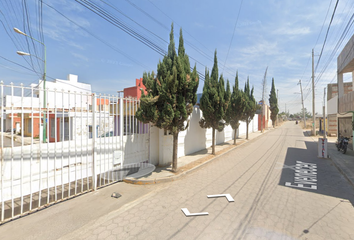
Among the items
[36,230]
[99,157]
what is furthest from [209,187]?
[36,230]

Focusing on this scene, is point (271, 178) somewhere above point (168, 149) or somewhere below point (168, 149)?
below

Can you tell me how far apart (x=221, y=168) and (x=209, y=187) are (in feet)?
8.04

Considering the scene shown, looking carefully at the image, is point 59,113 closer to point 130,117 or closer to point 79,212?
point 130,117

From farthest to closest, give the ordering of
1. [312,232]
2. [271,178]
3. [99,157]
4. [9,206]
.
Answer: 1. [271,178]
2. [99,157]
3. [9,206]
4. [312,232]

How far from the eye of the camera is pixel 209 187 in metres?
5.16

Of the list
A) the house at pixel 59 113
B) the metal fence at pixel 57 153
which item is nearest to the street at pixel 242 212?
the metal fence at pixel 57 153

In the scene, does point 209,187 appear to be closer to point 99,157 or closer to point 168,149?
point 168,149

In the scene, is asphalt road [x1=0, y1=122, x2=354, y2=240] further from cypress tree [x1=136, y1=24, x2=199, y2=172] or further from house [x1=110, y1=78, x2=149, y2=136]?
cypress tree [x1=136, y1=24, x2=199, y2=172]

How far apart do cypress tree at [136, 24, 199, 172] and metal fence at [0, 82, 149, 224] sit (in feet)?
2.49

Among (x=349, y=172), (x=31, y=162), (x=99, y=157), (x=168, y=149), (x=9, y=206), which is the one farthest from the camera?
A: (x=168, y=149)

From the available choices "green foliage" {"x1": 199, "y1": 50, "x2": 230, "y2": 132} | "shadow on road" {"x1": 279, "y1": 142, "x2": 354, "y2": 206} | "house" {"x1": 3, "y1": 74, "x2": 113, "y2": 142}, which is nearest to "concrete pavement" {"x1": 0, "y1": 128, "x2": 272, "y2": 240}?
"house" {"x1": 3, "y1": 74, "x2": 113, "y2": 142}

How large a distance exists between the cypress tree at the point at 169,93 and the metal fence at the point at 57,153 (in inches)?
29.9

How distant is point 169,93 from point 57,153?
3.42m

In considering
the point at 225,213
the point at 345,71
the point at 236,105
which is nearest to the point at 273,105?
the point at 345,71
